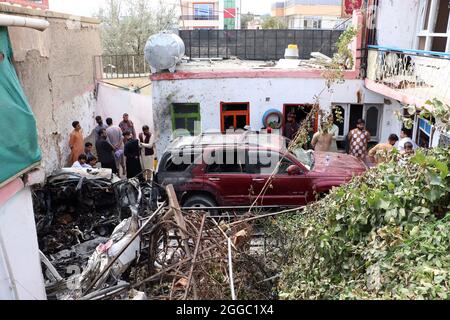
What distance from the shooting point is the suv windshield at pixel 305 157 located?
8500 mm

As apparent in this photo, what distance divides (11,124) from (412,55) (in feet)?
27.5

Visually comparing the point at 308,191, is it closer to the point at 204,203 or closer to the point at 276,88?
the point at 204,203

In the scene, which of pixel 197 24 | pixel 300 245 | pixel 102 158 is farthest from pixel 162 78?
pixel 197 24

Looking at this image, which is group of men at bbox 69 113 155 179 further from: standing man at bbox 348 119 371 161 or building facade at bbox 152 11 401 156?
standing man at bbox 348 119 371 161

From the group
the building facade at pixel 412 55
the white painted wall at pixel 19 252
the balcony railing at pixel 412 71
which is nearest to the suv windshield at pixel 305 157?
the building facade at pixel 412 55

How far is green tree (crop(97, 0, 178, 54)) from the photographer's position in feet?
96.3

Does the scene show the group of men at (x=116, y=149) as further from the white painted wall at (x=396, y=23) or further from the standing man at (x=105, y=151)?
the white painted wall at (x=396, y=23)

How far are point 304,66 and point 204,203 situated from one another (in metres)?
6.17

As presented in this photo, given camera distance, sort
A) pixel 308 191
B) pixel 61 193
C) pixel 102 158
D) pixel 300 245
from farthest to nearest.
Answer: pixel 102 158 → pixel 308 191 → pixel 61 193 → pixel 300 245

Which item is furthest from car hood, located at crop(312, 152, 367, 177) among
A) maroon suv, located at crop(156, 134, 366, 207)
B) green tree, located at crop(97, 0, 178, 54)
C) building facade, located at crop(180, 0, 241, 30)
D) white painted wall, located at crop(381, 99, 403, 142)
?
building facade, located at crop(180, 0, 241, 30)

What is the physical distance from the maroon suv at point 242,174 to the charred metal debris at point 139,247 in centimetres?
81

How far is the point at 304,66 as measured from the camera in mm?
12562

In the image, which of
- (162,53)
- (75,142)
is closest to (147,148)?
(75,142)

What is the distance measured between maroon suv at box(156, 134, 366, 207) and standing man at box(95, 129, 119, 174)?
214 cm
